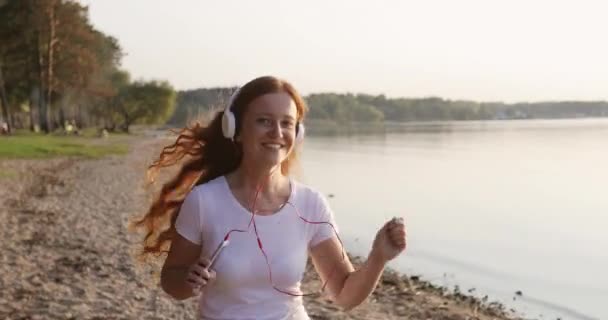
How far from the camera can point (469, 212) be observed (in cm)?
2142

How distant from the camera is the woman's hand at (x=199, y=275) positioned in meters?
2.63

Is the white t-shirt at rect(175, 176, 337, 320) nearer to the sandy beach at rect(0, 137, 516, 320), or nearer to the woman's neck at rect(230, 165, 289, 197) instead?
the woman's neck at rect(230, 165, 289, 197)

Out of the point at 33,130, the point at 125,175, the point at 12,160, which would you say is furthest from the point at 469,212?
the point at 33,130

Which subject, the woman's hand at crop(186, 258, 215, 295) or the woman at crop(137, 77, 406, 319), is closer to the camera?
the woman's hand at crop(186, 258, 215, 295)

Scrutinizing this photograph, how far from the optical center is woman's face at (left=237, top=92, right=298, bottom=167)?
293cm

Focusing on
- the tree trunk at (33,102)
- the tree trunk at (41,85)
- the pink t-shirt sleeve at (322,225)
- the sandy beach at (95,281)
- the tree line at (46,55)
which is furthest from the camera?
the tree trunk at (33,102)

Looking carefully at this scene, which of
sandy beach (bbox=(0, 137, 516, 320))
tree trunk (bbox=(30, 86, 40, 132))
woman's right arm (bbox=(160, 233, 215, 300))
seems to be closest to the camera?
woman's right arm (bbox=(160, 233, 215, 300))

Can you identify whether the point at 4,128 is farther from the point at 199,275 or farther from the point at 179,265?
the point at 199,275

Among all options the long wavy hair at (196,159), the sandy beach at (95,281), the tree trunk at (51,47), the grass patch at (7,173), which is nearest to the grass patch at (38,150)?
the grass patch at (7,173)

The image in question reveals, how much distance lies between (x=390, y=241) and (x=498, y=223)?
17244 mm

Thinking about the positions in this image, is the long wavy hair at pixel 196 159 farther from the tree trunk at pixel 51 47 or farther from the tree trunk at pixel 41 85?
the tree trunk at pixel 41 85

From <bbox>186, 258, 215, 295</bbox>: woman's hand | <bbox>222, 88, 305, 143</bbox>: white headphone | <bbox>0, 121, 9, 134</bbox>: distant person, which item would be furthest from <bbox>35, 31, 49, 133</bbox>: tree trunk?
<bbox>186, 258, 215, 295</bbox>: woman's hand

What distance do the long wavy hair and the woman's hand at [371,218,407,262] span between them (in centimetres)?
63

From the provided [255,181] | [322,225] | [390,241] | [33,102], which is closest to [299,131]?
[255,181]
